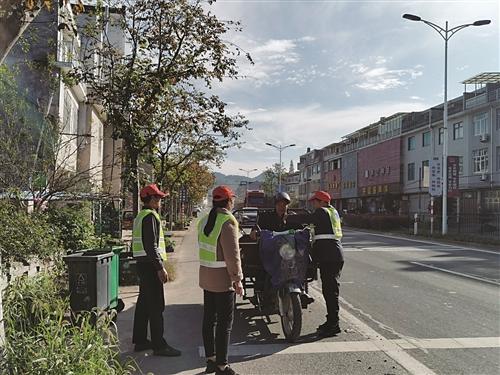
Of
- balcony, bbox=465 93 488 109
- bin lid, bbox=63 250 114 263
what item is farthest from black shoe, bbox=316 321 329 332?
balcony, bbox=465 93 488 109

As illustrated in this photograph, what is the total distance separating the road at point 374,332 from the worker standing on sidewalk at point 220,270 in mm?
410

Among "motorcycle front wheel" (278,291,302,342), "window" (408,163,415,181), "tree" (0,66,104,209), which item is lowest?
"motorcycle front wheel" (278,291,302,342)

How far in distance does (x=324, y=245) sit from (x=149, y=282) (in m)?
2.46

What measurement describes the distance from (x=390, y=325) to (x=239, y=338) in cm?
230

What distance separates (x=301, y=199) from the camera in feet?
356

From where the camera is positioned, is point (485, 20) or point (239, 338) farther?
point (485, 20)

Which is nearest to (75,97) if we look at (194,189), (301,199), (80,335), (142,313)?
(142,313)

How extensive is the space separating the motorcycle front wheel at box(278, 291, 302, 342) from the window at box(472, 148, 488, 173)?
37513mm

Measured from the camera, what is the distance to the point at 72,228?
1080 cm

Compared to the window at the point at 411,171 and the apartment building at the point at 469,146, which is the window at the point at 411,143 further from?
the window at the point at 411,171

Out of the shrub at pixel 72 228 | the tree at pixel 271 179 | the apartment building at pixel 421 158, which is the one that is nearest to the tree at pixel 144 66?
the shrub at pixel 72 228

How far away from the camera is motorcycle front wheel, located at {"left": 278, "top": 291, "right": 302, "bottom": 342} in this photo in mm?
6336

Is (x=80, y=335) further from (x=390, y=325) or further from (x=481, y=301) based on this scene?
(x=481, y=301)

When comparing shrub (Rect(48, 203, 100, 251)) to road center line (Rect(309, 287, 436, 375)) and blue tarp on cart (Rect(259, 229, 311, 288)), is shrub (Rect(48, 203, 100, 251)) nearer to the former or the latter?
blue tarp on cart (Rect(259, 229, 311, 288))
